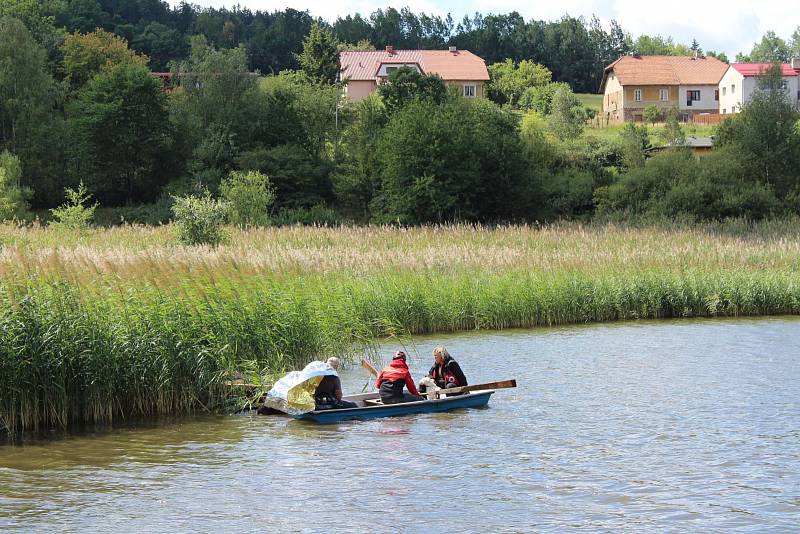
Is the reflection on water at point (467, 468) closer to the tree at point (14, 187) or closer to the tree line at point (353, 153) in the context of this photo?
the tree line at point (353, 153)

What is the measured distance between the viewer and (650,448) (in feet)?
Answer: 47.8

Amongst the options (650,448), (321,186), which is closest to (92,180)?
(321,186)

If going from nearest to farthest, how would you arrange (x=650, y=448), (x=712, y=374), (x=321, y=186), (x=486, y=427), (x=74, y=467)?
(x=74, y=467) → (x=650, y=448) → (x=486, y=427) → (x=712, y=374) → (x=321, y=186)

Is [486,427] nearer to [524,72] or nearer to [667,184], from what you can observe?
[667,184]

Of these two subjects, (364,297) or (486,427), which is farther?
(364,297)

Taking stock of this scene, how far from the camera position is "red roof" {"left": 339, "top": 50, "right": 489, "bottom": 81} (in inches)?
4516

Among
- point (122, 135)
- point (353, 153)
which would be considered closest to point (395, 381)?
point (353, 153)

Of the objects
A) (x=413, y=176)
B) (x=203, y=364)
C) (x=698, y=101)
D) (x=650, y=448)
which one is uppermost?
(x=698, y=101)

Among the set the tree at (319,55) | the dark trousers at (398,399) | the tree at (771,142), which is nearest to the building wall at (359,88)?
the tree at (319,55)

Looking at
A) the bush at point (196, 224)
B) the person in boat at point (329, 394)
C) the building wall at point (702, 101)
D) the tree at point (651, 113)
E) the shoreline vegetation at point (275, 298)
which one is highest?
the building wall at point (702, 101)

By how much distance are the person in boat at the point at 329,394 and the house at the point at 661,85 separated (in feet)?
323

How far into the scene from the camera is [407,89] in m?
71.0

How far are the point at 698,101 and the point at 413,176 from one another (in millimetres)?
70334

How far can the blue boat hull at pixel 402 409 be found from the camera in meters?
16.1
